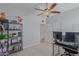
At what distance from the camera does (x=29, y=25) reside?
222cm

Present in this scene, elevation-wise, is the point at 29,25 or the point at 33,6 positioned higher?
the point at 33,6

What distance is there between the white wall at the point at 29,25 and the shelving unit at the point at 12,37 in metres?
0.11

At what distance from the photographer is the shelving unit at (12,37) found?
2.08 meters

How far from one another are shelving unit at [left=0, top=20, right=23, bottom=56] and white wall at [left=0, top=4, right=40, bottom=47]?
0.11 metres

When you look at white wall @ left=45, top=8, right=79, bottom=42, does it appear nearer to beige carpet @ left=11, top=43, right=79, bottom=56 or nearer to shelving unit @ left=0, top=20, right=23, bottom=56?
beige carpet @ left=11, top=43, right=79, bottom=56

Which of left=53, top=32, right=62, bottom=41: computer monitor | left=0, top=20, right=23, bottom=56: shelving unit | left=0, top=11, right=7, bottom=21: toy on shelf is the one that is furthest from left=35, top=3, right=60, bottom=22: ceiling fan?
left=0, top=11, right=7, bottom=21: toy on shelf

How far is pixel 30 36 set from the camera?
2230 millimetres

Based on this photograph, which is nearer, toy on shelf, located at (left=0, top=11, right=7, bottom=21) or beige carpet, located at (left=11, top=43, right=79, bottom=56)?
toy on shelf, located at (left=0, top=11, right=7, bottom=21)

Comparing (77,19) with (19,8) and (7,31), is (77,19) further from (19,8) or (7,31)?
(7,31)

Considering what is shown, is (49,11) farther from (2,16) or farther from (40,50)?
(2,16)

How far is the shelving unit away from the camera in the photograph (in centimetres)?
208

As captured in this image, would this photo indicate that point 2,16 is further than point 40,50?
No

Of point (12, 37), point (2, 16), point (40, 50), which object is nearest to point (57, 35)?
point (40, 50)

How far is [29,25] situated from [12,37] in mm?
447
